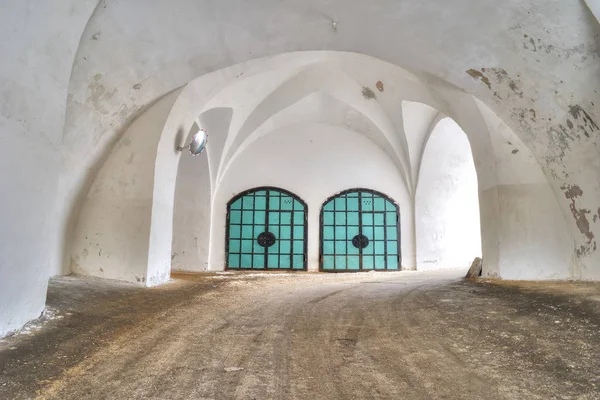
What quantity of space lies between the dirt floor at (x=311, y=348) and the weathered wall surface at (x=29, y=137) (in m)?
0.37

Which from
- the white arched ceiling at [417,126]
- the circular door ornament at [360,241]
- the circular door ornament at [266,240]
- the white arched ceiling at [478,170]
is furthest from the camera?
the circular door ornament at [360,241]

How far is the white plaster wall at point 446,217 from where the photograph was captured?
11.3 metres

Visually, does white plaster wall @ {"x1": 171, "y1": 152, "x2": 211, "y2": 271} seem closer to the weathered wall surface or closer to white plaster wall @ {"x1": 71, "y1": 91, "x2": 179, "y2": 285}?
white plaster wall @ {"x1": 71, "y1": 91, "x2": 179, "y2": 285}

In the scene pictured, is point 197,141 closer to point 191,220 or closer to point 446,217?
point 191,220

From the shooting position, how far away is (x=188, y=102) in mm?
6148

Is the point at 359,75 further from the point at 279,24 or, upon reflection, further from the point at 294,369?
the point at 294,369

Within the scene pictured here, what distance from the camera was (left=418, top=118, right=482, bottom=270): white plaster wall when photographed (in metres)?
11.3

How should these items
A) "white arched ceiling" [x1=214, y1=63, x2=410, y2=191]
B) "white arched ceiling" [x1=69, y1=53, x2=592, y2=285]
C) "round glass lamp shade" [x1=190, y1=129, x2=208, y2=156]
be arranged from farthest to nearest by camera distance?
1. "white arched ceiling" [x1=214, y1=63, x2=410, y2=191]
2. "round glass lamp shade" [x1=190, y1=129, x2=208, y2=156]
3. "white arched ceiling" [x1=69, y1=53, x2=592, y2=285]

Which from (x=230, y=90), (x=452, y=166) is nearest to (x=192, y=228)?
(x=230, y=90)

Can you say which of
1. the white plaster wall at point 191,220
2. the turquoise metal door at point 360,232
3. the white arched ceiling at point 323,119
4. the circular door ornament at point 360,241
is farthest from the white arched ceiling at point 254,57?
the circular door ornament at point 360,241

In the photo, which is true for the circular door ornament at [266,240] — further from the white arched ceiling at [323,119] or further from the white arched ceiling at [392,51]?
the white arched ceiling at [392,51]

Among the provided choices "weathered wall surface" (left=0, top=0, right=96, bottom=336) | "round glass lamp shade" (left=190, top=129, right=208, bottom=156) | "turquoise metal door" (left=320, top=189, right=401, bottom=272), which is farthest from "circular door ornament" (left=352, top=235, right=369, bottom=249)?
"weathered wall surface" (left=0, top=0, right=96, bottom=336)

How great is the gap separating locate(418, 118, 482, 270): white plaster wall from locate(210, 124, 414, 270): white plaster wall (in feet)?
1.45

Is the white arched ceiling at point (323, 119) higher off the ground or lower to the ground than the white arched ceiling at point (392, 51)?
higher
